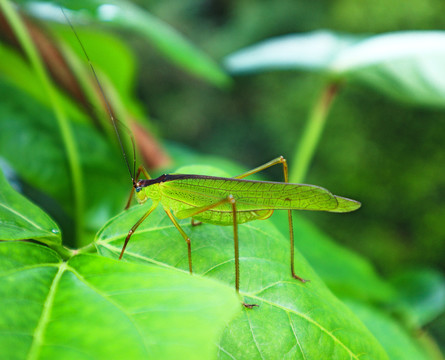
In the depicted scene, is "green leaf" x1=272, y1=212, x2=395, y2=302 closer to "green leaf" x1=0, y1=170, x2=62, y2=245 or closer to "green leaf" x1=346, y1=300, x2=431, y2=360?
"green leaf" x1=346, y1=300, x2=431, y2=360

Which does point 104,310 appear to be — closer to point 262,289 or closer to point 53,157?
point 262,289

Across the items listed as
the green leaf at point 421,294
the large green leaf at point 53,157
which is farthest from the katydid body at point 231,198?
the green leaf at point 421,294

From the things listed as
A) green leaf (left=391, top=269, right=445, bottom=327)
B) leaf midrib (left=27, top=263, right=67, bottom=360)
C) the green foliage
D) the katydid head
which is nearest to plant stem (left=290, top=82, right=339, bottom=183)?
the green foliage

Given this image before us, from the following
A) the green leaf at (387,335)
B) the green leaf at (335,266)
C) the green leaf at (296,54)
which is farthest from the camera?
the green leaf at (296,54)

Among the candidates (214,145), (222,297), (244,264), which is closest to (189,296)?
(222,297)

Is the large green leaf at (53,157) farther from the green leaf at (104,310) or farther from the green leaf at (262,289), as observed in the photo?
the green leaf at (104,310)

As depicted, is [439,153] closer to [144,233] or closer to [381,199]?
[381,199]
